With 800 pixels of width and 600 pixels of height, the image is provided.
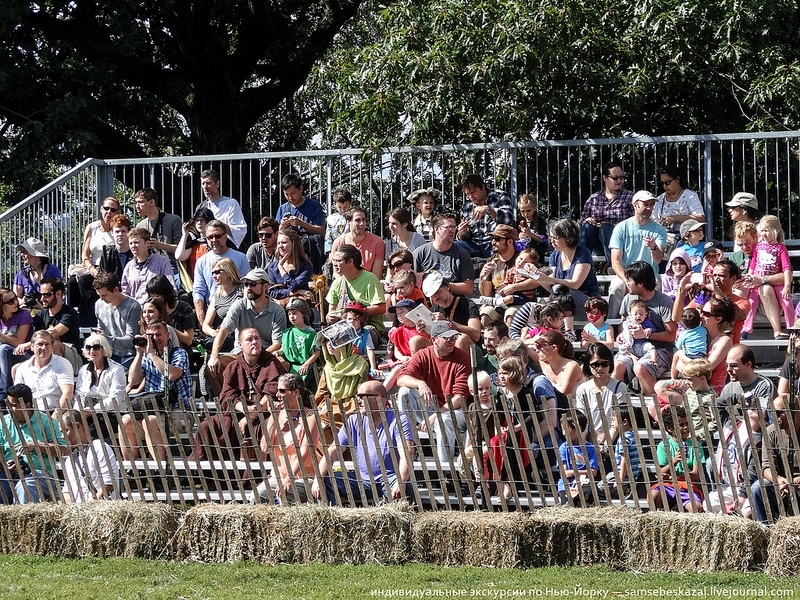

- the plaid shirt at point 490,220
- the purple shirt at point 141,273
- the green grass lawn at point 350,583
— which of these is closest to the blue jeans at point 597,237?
the plaid shirt at point 490,220

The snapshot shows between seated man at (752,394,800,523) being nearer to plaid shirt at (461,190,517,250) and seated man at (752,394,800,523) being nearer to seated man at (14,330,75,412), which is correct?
plaid shirt at (461,190,517,250)

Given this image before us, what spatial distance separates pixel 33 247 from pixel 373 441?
248 inches

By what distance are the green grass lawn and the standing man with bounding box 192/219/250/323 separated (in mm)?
4827

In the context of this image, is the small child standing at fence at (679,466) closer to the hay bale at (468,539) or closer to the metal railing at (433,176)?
the hay bale at (468,539)

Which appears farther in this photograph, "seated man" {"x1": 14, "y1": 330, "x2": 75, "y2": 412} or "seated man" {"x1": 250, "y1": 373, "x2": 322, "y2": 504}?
"seated man" {"x1": 14, "y1": 330, "x2": 75, "y2": 412}

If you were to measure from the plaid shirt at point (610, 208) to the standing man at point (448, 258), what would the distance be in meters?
1.56

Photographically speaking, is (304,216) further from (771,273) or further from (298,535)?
(298,535)

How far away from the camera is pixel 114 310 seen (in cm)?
1270

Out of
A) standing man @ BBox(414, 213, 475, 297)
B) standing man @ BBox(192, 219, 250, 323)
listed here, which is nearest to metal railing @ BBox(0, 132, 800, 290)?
standing man @ BBox(192, 219, 250, 323)

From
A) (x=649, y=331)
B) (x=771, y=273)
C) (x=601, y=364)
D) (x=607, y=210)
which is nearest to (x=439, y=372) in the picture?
(x=601, y=364)

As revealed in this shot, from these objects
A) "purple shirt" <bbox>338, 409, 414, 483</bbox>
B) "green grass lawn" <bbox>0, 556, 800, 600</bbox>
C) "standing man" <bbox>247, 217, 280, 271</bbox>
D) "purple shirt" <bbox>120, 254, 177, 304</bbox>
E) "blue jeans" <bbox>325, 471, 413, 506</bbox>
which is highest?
"standing man" <bbox>247, 217, 280, 271</bbox>

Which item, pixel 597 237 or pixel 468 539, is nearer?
pixel 468 539

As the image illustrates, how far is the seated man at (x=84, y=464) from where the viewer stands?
31.7 feet

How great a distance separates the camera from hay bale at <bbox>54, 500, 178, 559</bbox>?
898cm
